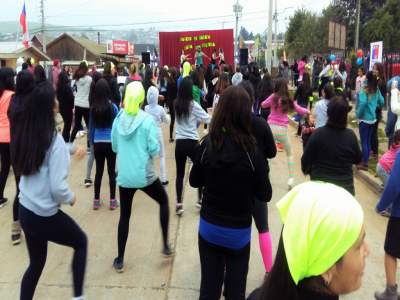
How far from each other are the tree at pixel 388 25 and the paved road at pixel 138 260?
97.3ft

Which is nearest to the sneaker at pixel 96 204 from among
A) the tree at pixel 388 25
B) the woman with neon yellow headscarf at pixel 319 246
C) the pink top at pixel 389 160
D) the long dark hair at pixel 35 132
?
the long dark hair at pixel 35 132

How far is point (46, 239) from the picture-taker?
280 cm

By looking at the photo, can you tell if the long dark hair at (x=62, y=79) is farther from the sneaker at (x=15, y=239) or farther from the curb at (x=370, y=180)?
the curb at (x=370, y=180)

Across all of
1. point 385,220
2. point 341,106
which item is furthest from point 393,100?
point 341,106

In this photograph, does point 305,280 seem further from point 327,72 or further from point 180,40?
point 180,40

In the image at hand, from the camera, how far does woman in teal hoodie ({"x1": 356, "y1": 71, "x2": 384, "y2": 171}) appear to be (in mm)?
6500

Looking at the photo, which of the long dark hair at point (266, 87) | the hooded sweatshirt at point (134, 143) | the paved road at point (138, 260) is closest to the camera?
the paved road at point (138, 260)

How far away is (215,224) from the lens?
8.30 ft

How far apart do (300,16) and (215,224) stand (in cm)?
4435

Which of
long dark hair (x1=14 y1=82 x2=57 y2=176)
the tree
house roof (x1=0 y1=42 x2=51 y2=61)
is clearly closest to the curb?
long dark hair (x1=14 y1=82 x2=57 y2=176)

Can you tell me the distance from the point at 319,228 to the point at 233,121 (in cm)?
152

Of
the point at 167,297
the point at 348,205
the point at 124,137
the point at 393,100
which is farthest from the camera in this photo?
the point at 393,100

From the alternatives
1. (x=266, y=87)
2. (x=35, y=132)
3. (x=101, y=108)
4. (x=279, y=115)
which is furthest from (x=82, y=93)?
(x=35, y=132)

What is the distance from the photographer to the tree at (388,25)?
30.1m
